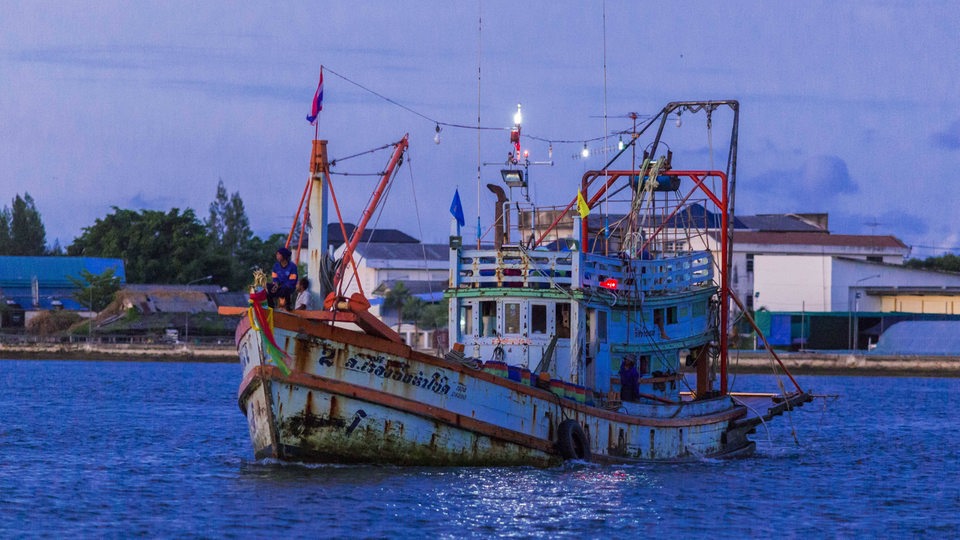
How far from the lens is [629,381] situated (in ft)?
104

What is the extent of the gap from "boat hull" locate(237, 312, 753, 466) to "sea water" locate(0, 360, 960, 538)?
453mm

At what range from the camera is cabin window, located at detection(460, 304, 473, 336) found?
102 ft

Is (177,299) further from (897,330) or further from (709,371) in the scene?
(709,371)

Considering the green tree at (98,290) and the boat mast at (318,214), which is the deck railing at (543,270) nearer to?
the boat mast at (318,214)

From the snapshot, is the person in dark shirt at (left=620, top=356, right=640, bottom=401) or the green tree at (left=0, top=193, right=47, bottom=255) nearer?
the person in dark shirt at (left=620, top=356, right=640, bottom=401)

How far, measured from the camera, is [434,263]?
122 metres

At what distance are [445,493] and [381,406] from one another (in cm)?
189

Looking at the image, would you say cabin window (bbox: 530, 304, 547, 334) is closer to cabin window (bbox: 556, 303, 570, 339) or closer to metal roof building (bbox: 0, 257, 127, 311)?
cabin window (bbox: 556, 303, 570, 339)

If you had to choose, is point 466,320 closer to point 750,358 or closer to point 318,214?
point 318,214

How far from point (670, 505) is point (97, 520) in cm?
992

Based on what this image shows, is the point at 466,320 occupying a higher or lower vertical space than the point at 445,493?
higher

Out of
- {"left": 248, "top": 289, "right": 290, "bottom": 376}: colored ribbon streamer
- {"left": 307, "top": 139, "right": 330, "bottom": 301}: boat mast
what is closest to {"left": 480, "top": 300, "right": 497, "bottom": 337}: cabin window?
{"left": 307, "top": 139, "right": 330, "bottom": 301}: boat mast

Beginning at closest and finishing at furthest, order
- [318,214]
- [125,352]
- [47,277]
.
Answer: [318,214]
[125,352]
[47,277]

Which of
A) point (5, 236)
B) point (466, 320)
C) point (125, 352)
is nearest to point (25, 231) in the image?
point (5, 236)
